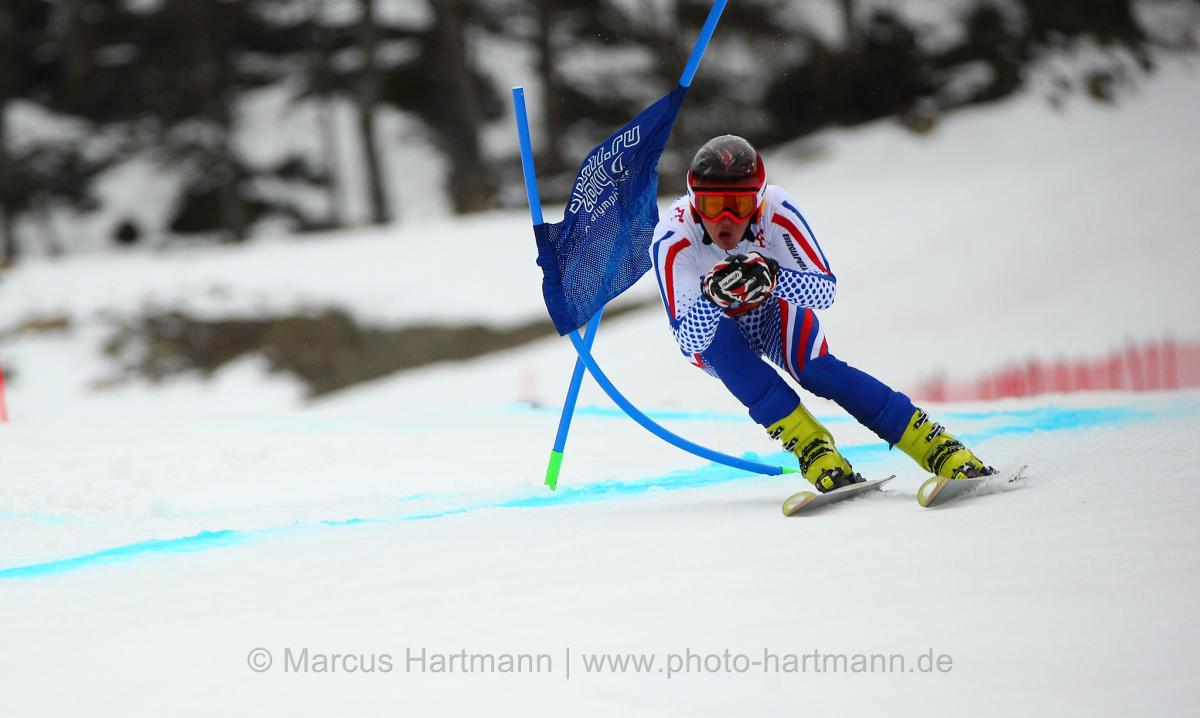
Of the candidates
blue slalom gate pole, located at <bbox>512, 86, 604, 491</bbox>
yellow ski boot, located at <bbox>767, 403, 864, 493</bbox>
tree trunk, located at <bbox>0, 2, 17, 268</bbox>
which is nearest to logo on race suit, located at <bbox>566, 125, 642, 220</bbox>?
blue slalom gate pole, located at <bbox>512, 86, 604, 491</bbox>

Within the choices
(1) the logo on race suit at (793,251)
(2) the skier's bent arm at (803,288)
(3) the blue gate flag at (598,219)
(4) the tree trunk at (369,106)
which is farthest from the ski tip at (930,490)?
(4) the tree trunk at (369,106)

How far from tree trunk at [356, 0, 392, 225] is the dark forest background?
28 millimetres

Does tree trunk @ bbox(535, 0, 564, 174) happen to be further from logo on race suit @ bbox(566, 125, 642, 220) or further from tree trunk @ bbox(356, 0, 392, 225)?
logo on race suit @ bbox(566, 125, 642, 220)

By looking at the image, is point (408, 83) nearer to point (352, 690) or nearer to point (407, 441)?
point (407, 441)

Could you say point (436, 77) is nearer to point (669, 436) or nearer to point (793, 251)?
point (669, 436)

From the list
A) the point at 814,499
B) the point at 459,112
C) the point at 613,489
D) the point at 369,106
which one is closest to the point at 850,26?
the point at 459,112

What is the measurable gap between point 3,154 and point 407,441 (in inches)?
539

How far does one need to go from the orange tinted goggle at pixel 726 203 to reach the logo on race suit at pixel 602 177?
0.74 m

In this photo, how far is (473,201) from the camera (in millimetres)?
15328

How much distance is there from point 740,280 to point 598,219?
1.02m

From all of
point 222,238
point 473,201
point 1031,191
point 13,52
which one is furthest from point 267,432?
point 13,52

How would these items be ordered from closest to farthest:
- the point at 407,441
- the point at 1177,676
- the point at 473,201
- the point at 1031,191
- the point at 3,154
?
the point at 1177,676
the point at 407,441
the point at 1031,191
the point at 473,201
the point at 3,154

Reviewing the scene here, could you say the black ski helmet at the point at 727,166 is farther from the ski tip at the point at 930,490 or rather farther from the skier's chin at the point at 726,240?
the ski tip at the point at 930,490

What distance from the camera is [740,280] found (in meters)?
3.24
